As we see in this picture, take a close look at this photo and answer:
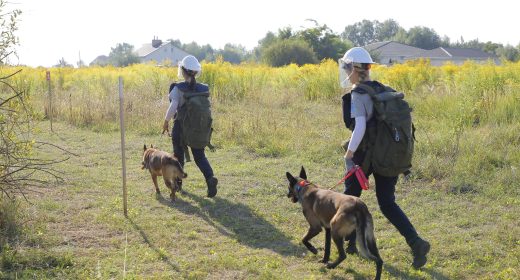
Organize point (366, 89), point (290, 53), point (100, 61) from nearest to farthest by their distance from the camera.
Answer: point (366, 89) → point (290, 53) → point (100, 61)

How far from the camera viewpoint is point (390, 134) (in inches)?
187

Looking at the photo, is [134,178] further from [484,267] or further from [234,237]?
[484,267]

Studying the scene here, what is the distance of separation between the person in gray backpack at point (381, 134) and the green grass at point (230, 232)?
56cm

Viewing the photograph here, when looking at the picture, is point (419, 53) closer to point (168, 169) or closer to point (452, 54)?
point (452, 54)

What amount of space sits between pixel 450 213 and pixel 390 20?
119870 millimetres

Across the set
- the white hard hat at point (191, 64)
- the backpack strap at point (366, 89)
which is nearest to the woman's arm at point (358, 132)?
the backpack strap at point (366, 89)

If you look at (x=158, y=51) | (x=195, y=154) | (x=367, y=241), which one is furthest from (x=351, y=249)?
(x=158, y=51)

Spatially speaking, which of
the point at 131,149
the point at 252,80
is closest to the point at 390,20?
the point at 252,80

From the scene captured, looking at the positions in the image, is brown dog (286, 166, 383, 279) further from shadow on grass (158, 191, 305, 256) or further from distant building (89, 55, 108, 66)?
distant building (89, 55, 108, 66)

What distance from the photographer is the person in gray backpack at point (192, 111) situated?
7.23 metres

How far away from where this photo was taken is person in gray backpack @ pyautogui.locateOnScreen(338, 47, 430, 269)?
15.6 ft

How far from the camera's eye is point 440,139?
9383 millimetres

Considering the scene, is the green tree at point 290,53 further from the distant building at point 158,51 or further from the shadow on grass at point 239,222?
the distant building at point 158,51

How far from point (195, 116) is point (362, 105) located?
2985 millimetres
